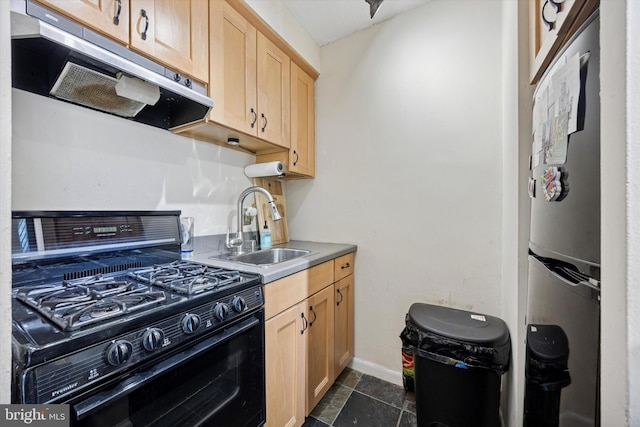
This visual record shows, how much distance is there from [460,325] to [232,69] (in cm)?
175

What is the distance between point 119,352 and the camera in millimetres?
631

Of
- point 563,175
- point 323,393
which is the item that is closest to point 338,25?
point 563,175

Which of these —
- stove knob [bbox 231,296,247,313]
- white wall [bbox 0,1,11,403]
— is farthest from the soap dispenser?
white wall [bbox 0,1,11,403]

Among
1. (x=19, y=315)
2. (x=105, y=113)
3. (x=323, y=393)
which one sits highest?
(x=105, y=113)

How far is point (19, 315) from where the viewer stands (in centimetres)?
67

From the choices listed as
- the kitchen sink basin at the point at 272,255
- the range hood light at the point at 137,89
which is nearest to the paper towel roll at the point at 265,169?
the kitchen sink basin at the point at 272,255

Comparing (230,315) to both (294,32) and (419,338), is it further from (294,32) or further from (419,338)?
(294,32)

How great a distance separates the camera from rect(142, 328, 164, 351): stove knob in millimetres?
682

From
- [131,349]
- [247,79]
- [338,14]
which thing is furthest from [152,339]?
[338,14]

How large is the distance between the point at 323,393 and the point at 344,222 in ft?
3.61

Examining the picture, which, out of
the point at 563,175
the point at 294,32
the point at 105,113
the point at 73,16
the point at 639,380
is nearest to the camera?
the point at 639,380

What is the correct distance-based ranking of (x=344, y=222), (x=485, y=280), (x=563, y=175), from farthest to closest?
(x=344, y=222) → (x=485, y=280) → (x=563, y=175)

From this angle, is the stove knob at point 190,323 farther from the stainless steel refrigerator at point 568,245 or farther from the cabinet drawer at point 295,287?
the stainless steel refrigerator at point 568,245

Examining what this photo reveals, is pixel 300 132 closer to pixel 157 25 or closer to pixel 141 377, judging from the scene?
pixel 157 25
